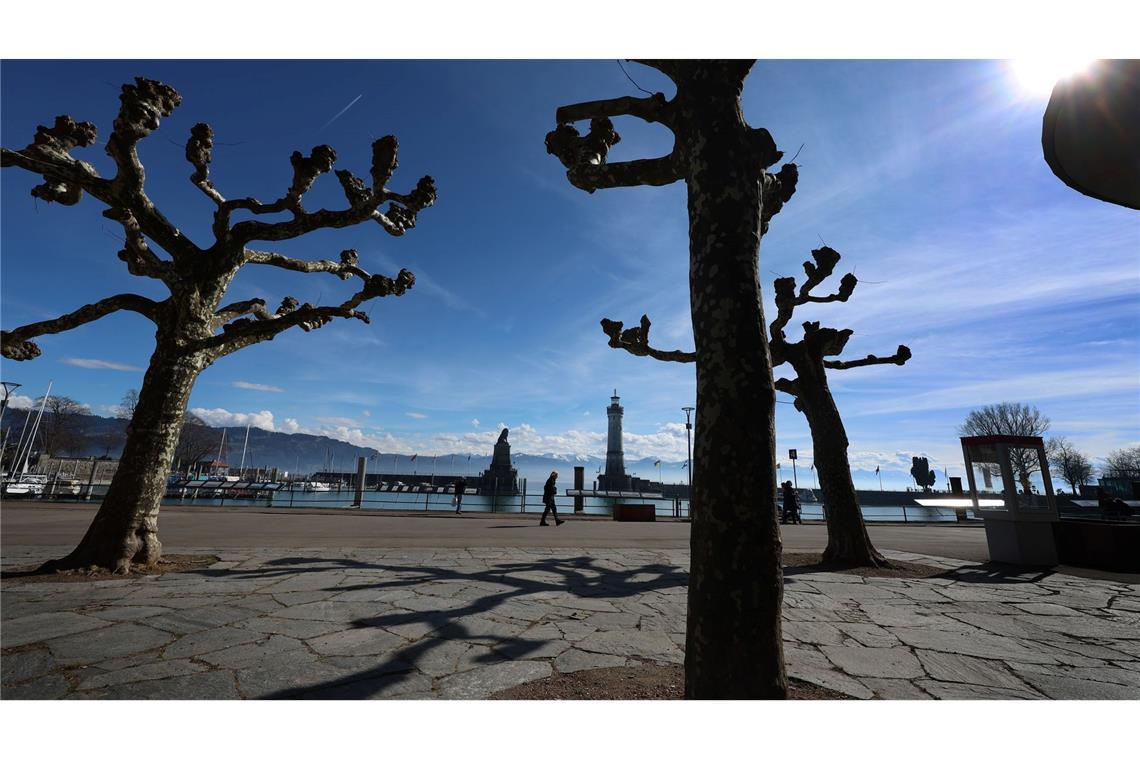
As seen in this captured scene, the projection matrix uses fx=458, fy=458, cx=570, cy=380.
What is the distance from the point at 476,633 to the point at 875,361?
425 inches

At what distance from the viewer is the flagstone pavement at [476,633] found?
109 inches

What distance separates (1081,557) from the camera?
8156 mm

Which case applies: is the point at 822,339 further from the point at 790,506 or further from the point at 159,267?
the point at 790,506

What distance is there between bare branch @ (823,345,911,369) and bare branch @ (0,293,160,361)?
12557mm

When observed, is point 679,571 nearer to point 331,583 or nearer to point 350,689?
point 331,583

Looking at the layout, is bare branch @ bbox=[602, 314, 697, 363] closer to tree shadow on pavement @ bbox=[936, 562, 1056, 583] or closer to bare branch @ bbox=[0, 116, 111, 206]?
tree shadow on pavement @ bbox=[936, 562, 1056, 583]

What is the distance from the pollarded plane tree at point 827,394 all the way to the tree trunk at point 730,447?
23.4ft

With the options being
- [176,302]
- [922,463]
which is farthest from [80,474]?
[922,463]

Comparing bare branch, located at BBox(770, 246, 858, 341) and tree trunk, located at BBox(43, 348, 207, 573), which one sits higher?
bare branch, located at BBox(770, 246, 858, 341)

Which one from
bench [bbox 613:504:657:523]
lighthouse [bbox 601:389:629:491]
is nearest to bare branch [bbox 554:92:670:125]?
bench [bbox 613:504:657:523]

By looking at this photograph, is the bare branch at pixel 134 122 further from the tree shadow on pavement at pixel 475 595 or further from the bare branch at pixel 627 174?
the bare branch at pixel 627 174

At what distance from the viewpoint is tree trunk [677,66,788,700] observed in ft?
7.02

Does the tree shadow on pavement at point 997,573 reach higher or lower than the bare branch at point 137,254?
lower

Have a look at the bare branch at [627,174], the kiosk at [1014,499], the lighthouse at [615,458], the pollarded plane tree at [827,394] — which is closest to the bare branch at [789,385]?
the pollarded plane tree at [827,394]
